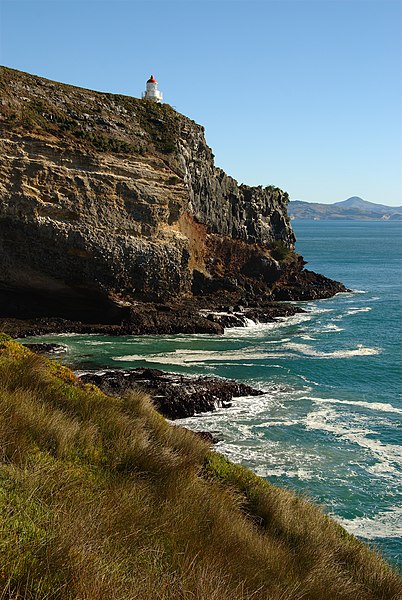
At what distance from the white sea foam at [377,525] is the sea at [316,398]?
0.03 meters

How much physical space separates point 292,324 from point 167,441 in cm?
3680

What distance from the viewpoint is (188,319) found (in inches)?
1670

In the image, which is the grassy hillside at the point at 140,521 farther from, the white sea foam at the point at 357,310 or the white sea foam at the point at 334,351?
Answer: the white sea foam at the point at 357,310

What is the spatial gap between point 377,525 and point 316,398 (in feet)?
39.0

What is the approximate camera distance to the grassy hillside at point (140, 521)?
14.8 ft

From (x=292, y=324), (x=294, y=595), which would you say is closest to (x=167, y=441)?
(x=294, y=595)

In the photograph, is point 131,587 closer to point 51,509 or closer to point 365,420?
point 51,509

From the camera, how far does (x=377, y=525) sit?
621 inches

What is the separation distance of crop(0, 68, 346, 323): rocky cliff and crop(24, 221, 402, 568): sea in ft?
16.4

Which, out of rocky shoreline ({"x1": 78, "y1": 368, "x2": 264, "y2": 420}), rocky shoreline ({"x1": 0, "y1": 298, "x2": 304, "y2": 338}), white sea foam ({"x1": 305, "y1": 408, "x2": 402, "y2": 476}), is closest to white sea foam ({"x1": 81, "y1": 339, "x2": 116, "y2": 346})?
rocky shoreline ({"x1": 0, "y1": 298, "x2": 304, "y2": 338})

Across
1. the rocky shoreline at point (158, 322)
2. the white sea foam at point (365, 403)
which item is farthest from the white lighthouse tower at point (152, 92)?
the white sea foam at point (365, 403)

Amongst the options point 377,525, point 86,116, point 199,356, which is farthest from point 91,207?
point 377,525

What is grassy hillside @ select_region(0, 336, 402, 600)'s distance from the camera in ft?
14.8

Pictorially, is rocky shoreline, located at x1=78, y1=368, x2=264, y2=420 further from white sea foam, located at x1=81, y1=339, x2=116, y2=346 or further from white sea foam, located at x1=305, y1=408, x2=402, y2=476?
white sea foam, located at x1=81, y1=339, x2=116, y2=346
